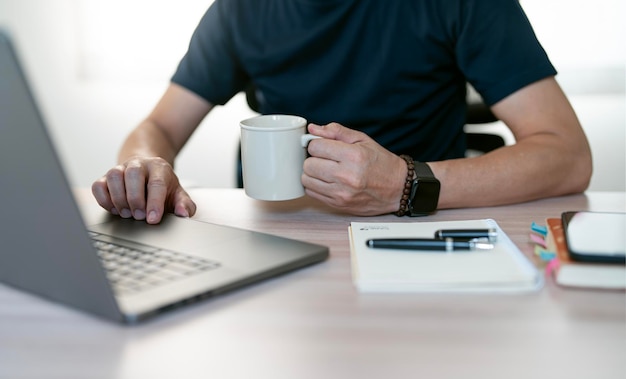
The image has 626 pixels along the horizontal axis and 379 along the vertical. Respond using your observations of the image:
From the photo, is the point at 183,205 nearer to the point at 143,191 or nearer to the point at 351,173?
the point at 143,191

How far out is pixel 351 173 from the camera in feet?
3.08

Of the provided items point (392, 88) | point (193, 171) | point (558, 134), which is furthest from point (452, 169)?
point (193, 171)

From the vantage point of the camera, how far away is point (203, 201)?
1.07 meters

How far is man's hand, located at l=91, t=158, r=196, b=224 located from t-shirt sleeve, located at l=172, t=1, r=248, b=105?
0.45 metres

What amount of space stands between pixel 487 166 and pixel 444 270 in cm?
36

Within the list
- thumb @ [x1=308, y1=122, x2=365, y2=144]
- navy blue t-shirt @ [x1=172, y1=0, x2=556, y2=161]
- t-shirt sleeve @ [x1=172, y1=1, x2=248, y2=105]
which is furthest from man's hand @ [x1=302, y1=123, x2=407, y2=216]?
t-shirt sleeve @ [x1=172, y1=1, x2=248, y2=105]

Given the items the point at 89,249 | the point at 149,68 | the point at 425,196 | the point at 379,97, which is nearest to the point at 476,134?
the point at 379,97

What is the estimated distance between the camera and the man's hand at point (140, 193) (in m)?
0.92

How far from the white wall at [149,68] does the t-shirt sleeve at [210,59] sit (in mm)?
1159

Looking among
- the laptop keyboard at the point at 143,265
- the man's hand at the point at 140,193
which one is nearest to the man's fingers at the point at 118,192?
the man's hand at the point at 140,193

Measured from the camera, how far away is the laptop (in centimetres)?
54

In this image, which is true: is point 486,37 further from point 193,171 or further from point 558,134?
point 193,171

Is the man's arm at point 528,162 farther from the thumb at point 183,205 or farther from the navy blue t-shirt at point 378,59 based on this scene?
the thumb at point 183,205

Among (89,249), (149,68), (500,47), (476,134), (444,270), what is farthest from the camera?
(149,68)
